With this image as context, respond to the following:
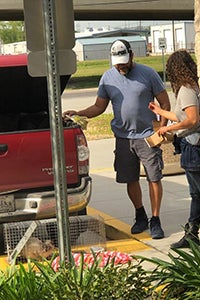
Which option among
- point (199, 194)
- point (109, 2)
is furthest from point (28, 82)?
point (109, 2)

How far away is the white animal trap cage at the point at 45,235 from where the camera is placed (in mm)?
6609

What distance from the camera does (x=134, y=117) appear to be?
25.0 feet

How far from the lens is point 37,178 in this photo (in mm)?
7207

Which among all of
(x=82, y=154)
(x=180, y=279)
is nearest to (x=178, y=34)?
(x=82, y=154)

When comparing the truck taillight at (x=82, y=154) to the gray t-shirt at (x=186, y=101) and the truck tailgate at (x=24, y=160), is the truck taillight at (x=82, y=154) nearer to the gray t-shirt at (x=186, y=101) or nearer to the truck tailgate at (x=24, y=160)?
the truck tailgate at (x=24, y=160)

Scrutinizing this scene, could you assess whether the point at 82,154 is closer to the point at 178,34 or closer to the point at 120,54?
the point at 120,54

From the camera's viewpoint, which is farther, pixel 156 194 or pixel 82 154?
pixel 156 194

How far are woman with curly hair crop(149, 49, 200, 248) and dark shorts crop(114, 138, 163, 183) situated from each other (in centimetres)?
68

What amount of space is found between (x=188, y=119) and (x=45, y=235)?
66.0 inches

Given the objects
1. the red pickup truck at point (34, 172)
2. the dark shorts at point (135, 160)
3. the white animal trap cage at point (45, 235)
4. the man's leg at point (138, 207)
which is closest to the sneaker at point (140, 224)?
the man's leg at point (138, 207)

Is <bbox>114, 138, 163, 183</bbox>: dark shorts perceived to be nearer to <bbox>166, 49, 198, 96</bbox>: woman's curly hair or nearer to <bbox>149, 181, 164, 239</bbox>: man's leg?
<bbox>149, 181, 164, 239</bbox>: man's leg

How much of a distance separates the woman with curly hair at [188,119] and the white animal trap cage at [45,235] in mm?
768

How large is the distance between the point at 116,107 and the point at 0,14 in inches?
1045

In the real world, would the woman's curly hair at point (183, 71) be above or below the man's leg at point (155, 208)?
above
